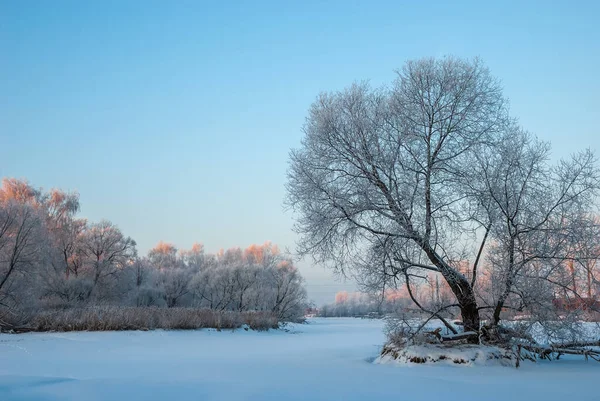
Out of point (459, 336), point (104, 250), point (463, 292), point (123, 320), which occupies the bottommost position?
point (123, 320)

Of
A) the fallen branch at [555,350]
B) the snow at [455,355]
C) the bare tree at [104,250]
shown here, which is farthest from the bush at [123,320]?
the bare tree at [104,250]

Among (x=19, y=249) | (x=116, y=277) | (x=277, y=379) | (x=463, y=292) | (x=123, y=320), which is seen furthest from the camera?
(x=116, y=277)

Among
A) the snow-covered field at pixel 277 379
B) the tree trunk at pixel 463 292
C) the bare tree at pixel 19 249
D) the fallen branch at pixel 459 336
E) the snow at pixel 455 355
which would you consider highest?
the bare tree at pixel 19 249

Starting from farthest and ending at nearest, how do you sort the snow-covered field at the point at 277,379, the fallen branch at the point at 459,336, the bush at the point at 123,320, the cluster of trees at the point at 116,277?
the cluster of trees at the point at 116,277 → the bush at the point at 123,320 → the fallen branch at the point at 459,336 → the snow-covered field at the point at 277,379

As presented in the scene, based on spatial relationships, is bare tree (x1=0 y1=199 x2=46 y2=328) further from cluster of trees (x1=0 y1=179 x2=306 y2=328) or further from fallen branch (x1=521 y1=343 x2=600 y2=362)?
fallen branch (x1=521 y1=343 x2=600 y2=362)

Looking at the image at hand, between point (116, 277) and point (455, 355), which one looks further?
point (116, 277)

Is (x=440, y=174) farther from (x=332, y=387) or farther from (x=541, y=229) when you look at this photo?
(x=332, y=387)

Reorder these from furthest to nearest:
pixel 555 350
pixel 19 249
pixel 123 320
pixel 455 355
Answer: pixel 19 249 → pixel 123 320 → pixel 555 350 → pixel 455 355

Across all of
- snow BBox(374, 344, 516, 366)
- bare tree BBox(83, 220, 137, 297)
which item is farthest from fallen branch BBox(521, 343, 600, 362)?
bare tree BBox(83, 220, 137, 297)

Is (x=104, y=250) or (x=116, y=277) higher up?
(x=104, y=250)

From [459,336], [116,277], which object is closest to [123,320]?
[459,336]

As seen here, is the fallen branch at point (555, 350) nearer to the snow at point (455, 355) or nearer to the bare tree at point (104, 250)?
the snow at point (455, 355)

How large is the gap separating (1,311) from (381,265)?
1409cm

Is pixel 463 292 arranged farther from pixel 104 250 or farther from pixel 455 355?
pixel 104 250
